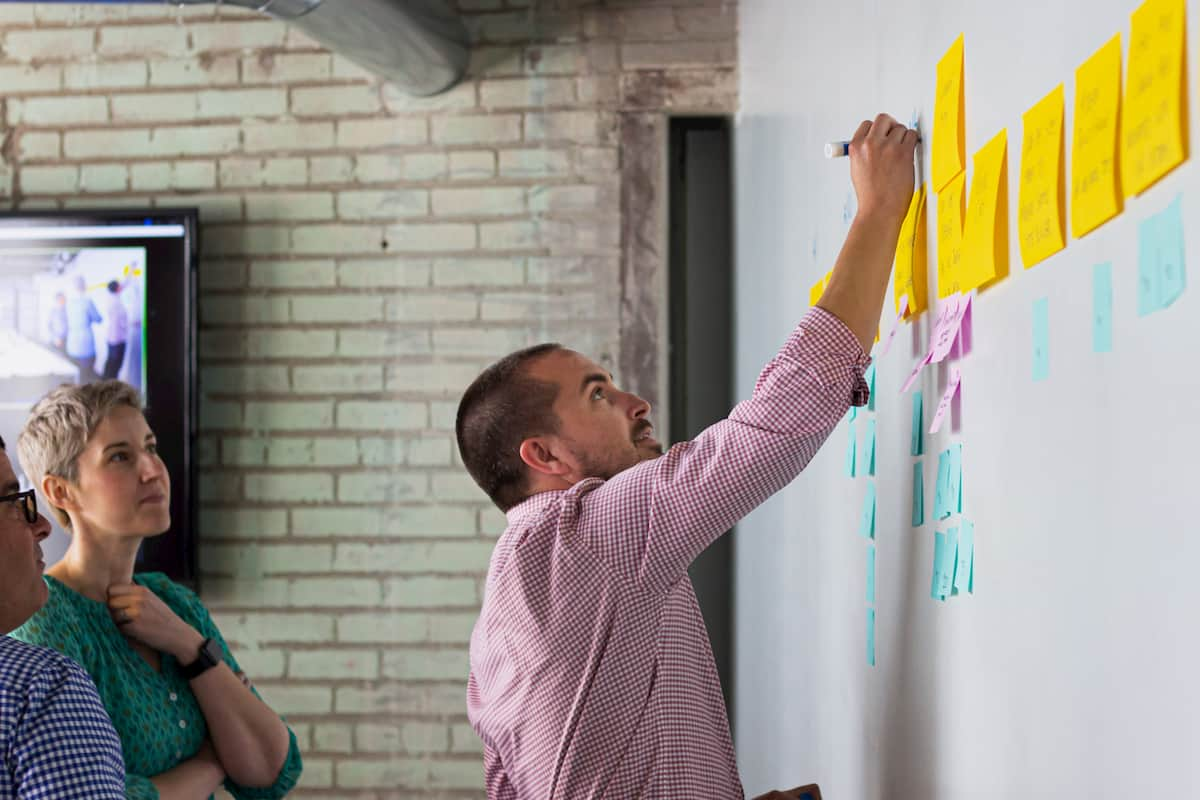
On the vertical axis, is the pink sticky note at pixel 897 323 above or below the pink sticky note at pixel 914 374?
above

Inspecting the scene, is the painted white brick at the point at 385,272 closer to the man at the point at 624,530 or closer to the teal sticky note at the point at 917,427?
the man at the point at 624,530

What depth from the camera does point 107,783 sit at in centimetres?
121

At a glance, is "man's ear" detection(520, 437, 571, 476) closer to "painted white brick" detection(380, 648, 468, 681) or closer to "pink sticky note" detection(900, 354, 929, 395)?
"pink sticky note" detection(900, 354, 929, 395)

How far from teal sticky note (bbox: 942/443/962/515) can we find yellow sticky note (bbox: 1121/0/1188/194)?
47cm

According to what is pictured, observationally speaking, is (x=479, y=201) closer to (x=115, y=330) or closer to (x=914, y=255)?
(x=115, y=330)

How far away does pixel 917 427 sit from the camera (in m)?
1.47

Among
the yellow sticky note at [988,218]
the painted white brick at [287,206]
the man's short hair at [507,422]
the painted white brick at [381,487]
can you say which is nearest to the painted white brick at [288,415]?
the painted white brick at [381,487]

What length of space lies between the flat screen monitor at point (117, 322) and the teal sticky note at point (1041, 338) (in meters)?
2.68

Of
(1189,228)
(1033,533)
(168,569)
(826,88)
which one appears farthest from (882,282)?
(168,569)

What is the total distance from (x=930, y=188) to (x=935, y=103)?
3.7 inches

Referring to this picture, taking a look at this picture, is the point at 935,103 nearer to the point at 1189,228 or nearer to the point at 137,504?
the point at 1189,228

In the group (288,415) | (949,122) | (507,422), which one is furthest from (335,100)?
(949,122)

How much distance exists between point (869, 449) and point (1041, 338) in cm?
70

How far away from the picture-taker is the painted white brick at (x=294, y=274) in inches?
134
